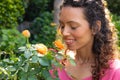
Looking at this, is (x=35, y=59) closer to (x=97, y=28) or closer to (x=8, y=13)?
(x=97, y=28)

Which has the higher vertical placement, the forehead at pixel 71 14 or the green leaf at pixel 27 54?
the forehead at pixel 71 14

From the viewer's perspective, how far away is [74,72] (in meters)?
2.57

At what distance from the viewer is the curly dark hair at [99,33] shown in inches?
93.7

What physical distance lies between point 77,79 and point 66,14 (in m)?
0.44

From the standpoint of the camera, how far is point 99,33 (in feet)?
7.95

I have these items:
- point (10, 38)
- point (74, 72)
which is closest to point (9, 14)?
point (10, 38)

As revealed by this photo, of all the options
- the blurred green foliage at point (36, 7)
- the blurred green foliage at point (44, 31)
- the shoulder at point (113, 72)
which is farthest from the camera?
the blurred green foliage at point (36, 7)

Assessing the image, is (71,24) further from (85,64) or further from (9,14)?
(9,14)

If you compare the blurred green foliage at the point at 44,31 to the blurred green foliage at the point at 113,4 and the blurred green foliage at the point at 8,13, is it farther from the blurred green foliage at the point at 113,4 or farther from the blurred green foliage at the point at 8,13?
the blurred green foliage at the point at 113,4

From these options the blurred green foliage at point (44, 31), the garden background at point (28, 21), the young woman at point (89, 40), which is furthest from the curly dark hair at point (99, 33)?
the blurred green foliage at point (44, 31)

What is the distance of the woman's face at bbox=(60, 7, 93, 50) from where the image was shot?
2.28 meters

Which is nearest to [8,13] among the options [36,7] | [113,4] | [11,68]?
[36,7]

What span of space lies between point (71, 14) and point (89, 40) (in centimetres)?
21

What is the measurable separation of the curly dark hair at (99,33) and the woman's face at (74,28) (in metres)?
0.04
